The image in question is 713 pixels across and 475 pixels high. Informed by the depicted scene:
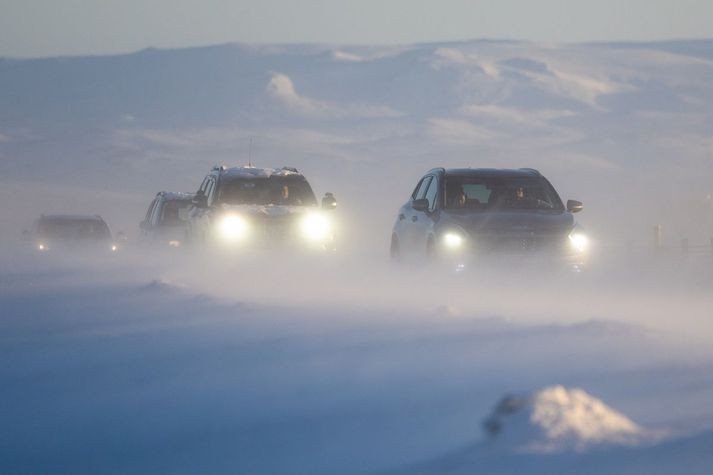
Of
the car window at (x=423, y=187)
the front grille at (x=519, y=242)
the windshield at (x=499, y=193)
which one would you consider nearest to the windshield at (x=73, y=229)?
the car window at (x=423, y=187)

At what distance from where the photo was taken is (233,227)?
22906 mm

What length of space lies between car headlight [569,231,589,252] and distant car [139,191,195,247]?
11.8 m

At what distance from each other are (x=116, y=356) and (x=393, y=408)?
3.58 metres

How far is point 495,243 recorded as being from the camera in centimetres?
1789

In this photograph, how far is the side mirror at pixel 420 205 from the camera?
18906mm

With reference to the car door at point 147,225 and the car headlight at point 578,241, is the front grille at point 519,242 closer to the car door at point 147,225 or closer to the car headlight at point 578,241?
the car headlight at point 578,241

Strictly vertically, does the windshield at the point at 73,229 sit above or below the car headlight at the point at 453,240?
below

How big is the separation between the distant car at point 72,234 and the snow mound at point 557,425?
23664 mm

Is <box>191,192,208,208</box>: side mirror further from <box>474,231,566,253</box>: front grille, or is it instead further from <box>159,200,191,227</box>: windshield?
<box>474,231,566,253</box>: front grille

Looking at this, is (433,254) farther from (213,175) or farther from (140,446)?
(140,446)

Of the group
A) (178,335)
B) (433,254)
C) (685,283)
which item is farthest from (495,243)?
(685,283)

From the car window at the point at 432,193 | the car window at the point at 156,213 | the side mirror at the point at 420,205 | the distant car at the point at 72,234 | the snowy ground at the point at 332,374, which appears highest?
the car window at the point at 432,193

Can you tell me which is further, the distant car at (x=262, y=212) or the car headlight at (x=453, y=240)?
the distant car at (x=262, y=212)

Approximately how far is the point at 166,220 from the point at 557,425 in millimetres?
21745
